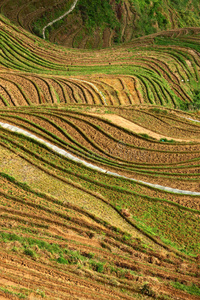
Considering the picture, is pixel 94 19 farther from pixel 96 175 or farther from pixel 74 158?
pixel 96 175

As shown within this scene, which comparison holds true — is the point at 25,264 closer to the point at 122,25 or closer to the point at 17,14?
the point at 17,14

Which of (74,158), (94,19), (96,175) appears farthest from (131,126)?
(94,19)

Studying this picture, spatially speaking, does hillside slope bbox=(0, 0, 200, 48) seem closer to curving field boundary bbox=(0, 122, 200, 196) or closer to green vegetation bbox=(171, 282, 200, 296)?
curving field boundary bbox=(0, 122, 200, 196)

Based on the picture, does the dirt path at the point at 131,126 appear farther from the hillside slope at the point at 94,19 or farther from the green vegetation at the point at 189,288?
the hillside slope at the point at 94,19

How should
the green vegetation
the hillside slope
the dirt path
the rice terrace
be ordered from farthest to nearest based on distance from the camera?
the hillside slope → the dirt path → the green vegetation → the rice terrace

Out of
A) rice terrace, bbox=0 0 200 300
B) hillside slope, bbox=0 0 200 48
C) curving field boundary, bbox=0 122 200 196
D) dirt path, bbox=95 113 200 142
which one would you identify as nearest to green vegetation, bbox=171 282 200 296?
rice terrace, bbox=0 0 200 300

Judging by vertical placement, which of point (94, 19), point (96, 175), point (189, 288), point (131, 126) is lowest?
point (189, 288)

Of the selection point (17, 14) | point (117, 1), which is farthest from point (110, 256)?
point (117, 1)

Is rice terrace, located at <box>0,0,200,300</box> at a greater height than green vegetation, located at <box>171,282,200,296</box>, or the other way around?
rice terrace, located at <box>0,0,200,300</box>
